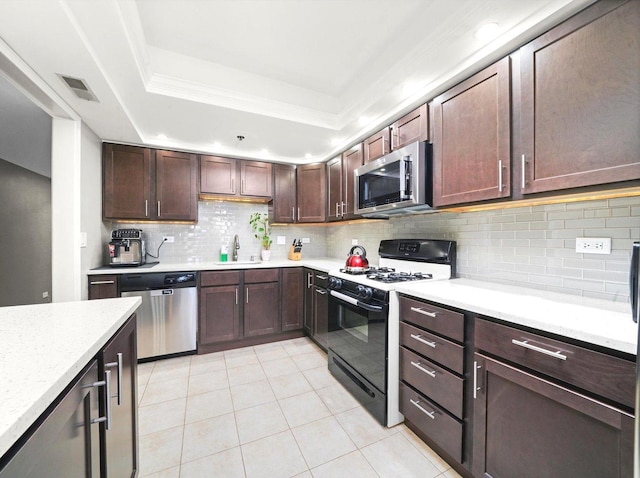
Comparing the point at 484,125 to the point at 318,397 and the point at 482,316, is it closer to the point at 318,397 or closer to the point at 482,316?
the point at 482,316

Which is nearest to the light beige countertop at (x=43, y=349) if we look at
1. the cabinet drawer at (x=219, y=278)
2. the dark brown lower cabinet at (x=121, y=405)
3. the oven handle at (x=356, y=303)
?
the dark brown lower cabinet at (x=121, y=405)

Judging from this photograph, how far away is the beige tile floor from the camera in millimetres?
1448

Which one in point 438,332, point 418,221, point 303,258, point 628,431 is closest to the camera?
point 628,431

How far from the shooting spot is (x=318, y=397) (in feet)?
6.79

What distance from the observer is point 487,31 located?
1.40 metres

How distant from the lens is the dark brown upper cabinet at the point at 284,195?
350cm

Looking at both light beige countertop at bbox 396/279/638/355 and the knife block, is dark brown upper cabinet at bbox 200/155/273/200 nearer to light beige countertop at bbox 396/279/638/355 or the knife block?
the knife block

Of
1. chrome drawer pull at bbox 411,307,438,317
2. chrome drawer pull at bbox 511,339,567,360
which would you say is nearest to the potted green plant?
chrome drawer pull at bbox 411,307,438,317

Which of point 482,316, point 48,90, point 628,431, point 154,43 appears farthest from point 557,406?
point 48,90

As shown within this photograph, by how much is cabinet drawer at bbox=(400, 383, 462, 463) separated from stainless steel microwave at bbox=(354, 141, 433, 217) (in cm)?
126

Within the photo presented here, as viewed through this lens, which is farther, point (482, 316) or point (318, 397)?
point (318, 397)

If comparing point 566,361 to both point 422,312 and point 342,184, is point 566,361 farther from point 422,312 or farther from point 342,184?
point 342,184

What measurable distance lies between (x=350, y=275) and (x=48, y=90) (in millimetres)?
2519

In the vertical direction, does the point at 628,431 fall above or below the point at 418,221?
below
